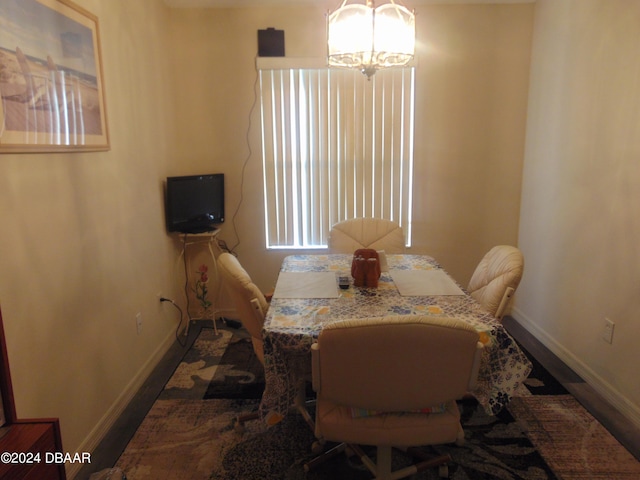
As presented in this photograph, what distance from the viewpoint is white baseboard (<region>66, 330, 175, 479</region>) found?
2.08 meters

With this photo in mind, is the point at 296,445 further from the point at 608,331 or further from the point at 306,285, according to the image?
the point at 608,331

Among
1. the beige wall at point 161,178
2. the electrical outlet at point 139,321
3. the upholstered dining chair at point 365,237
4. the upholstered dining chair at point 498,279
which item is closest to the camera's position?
the beige wall at point 161,178

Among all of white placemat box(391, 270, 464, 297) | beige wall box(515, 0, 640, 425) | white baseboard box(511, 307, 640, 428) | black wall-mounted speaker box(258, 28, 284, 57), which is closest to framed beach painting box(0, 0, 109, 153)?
black wall-mounted speaker box(258, 28, 284, 57)

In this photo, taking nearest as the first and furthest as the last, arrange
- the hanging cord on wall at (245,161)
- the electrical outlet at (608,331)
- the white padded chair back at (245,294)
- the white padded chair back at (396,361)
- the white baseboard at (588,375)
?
1. the white padded chair back at (396,361)
2. the white padded chair back at (245,294)
3. the white baseboard at (588,375)
4. the electrical outlet at (608,331)
5. the hanging cord on wall at (245,161)

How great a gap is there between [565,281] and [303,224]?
2012 millimetres

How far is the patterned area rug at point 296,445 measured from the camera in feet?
6.54

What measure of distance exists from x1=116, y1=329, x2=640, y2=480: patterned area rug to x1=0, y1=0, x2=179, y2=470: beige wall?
13.1 inches

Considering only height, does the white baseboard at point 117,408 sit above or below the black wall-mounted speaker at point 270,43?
below

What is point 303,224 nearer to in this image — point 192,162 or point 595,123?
point 192,162

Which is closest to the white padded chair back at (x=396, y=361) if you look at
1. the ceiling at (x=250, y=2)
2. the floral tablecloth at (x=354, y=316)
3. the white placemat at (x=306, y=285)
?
the floral tablecloth at (x=354, y=316)

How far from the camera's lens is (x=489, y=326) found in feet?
5.65

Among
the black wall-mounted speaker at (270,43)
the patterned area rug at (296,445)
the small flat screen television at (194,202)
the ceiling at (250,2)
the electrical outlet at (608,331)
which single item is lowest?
the patterned area rug at (296,445)

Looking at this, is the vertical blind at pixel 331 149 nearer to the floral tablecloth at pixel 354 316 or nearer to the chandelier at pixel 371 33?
the chandelier at pixel 371 33

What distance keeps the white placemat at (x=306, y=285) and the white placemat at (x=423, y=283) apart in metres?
0.34
